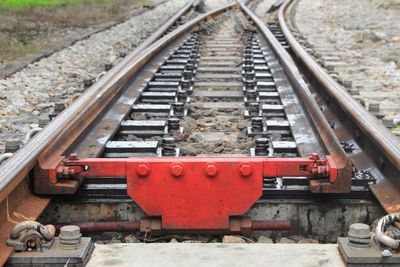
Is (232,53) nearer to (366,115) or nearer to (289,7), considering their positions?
(366,115)

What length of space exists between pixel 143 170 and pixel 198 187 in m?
0.24

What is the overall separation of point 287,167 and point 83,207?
37.3 inches

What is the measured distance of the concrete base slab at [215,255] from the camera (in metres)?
2.32

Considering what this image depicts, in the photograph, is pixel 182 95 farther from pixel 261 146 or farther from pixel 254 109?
pixel 261 146

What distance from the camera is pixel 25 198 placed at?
9.59 feet

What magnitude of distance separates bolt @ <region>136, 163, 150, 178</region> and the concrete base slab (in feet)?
1.39

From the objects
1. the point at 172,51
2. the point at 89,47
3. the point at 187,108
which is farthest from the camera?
the point at 89,47

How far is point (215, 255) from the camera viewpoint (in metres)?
2.39

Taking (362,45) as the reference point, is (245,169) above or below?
above

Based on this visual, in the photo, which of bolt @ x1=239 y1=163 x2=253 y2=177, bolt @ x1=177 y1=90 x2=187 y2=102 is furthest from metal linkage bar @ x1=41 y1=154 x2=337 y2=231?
bolt @ x1=177 y1=90 x2=187 y2=102

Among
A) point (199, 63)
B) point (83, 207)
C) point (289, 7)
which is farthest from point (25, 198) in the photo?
point (289, 7)

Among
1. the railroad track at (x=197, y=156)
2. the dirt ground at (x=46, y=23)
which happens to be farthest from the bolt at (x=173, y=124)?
the dirt ground at (x=46, y=23)

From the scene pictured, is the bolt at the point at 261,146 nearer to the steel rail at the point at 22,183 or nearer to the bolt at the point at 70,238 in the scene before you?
the steel rail at the point at 22,183

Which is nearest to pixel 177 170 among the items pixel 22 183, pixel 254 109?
pixel 22 183
